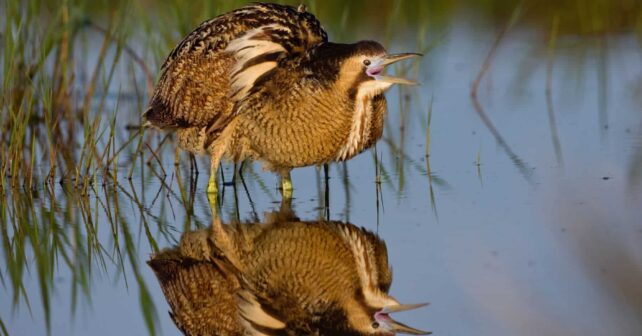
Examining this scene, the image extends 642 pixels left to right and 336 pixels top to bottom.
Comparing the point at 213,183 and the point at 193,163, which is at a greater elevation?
the point at 193,163

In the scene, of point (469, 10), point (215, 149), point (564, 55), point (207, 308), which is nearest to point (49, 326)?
point (207, 308)

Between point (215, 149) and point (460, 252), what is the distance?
1.89m

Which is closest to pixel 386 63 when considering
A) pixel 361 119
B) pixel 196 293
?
pixel 361 119

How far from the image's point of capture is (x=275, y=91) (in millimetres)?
6988

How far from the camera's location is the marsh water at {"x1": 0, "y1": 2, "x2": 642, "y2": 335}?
5070 millimetres

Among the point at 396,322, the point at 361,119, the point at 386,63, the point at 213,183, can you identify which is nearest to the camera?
the point at 396,322

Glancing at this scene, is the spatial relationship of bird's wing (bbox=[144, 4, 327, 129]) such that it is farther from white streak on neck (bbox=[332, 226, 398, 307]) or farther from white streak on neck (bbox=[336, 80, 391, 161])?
white streak on neck (bbox=[332, 226, 398, 307])

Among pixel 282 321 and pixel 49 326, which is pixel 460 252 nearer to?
pixel 282 321

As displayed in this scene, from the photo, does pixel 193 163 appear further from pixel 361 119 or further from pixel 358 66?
pixel 358 66

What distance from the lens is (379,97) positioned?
6.98 metres

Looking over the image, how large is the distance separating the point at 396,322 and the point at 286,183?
254cm

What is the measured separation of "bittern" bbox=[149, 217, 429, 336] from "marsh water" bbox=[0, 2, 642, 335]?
10cm

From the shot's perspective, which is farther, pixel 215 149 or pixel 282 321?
pixel 215 149

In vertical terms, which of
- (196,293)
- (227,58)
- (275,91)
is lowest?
(196,293)
